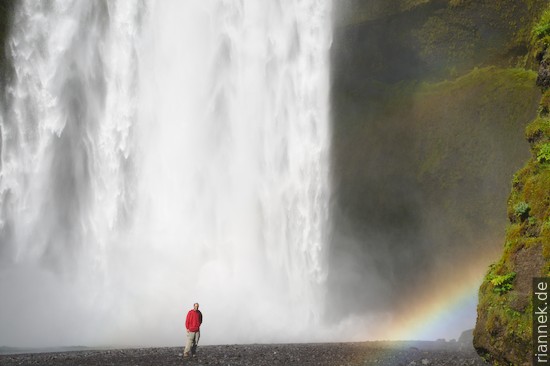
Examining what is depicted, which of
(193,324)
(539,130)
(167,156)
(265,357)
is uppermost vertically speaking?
(167,156)

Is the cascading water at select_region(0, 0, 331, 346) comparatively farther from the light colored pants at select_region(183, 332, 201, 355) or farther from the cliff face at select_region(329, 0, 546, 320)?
the light colored pants at select_region(183, 332, 201, 355)

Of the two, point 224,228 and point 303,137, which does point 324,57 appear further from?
point 224,228

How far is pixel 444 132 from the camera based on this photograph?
40.3 m

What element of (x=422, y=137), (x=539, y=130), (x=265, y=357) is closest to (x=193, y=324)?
→ (x=265, y=357)

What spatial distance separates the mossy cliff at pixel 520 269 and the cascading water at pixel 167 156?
22.4m

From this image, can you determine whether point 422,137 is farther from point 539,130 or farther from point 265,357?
point 539,130

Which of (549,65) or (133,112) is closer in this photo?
(549,65)

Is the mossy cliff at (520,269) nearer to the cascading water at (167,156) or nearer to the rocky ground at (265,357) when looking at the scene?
the rocky ground at (265,357)

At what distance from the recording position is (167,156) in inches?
1510

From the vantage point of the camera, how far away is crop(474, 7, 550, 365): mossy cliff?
31.1ft

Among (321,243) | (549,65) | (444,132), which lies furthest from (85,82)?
(549,65)

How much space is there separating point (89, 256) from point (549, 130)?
92.3 ft

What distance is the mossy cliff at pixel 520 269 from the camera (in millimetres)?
9469

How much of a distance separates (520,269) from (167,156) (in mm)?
30462
